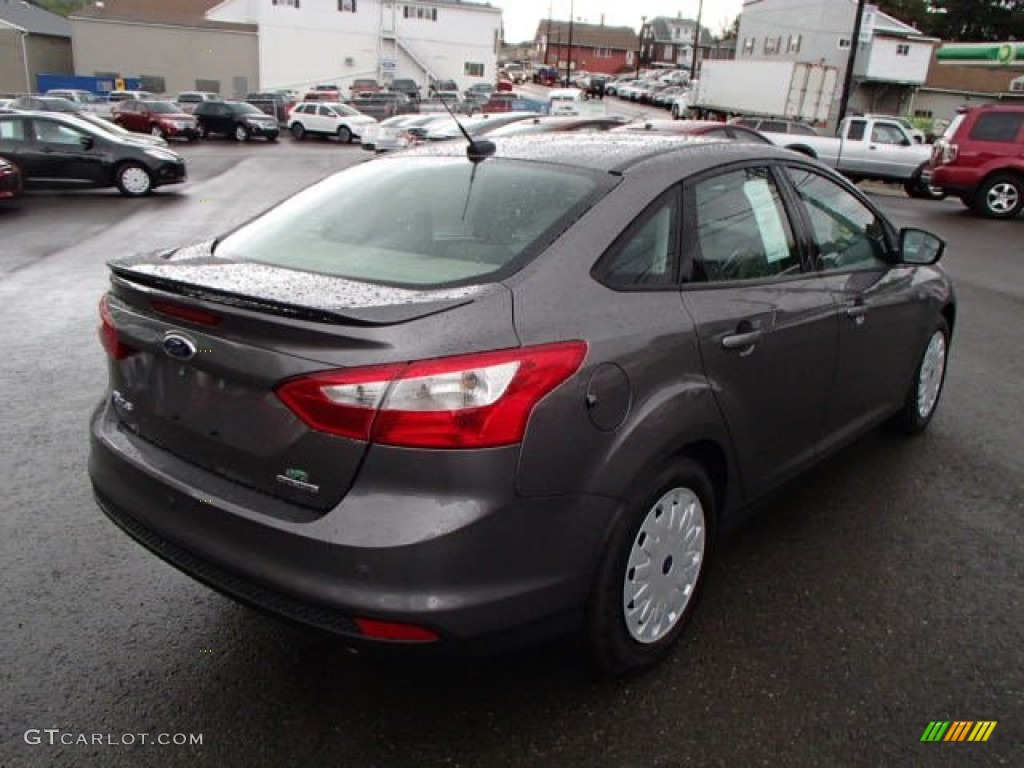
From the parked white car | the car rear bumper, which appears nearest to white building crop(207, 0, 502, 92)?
the parked white car

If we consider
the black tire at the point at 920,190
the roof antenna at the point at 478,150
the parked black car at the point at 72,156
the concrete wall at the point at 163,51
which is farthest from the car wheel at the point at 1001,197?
the concrete wall at the point at 163,51

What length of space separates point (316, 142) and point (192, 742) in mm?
36520

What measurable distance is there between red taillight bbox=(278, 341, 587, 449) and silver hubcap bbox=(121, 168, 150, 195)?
612 inches

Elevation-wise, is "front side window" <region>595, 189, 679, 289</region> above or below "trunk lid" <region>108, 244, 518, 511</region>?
above

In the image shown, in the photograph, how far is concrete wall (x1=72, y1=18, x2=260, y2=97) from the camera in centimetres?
5494

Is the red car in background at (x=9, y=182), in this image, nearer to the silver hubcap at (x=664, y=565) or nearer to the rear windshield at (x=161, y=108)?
the silver hubcap at (x=664, y=565)

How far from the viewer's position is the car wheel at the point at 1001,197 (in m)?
16.0

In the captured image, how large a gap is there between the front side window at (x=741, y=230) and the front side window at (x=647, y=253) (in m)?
0.12

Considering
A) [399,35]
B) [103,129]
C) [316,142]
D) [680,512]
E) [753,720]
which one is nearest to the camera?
[753,720]

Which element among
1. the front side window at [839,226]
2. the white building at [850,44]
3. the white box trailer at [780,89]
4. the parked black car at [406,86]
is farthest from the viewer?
the parked black car at [406,86]

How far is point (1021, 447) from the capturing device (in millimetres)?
4848


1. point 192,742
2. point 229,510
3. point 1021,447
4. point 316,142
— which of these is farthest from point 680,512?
point 316,142

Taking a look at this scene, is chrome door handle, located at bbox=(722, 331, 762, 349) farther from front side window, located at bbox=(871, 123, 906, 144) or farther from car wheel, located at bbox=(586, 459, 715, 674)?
front side window, located at bbox=(871, 123, 906, 144)

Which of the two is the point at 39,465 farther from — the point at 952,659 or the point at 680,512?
the point at 952,659
